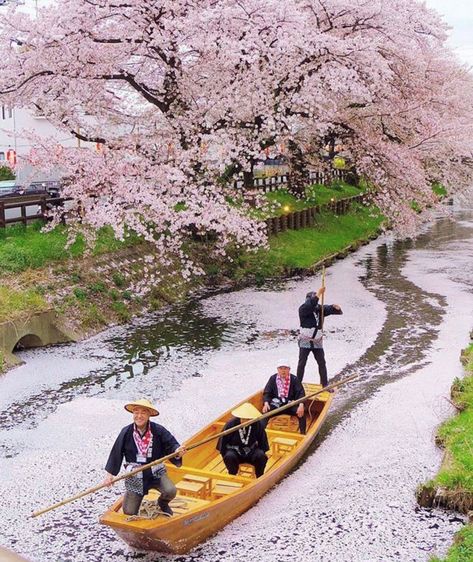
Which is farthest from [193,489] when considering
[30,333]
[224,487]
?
[30,333]

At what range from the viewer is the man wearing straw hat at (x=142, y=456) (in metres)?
8.56

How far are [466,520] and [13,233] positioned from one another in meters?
15.6

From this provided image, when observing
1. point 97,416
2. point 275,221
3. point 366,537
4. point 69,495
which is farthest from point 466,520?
point 275,221

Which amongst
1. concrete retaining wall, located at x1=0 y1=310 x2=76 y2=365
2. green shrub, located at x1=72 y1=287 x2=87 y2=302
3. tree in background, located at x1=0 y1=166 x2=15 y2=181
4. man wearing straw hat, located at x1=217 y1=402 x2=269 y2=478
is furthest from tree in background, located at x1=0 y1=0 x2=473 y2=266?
tree in background, located at x1=0 y1=166 x2=15 y2=181

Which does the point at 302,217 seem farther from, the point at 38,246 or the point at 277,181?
the point at 38,246

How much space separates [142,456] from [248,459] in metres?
2.01

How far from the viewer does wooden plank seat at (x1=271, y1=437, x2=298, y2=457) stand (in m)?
11.2

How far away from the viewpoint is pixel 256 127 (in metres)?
22.8

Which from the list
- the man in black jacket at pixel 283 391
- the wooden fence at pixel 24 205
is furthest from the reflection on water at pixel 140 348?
the wooden fence at pixel 24 205

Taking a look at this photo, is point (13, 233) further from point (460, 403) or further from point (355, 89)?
point (460, 403)

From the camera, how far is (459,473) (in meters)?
9.79

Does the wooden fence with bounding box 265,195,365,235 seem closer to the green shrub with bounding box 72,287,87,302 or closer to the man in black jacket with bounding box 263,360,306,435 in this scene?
the green shrub with bounding box 72,287,87,302

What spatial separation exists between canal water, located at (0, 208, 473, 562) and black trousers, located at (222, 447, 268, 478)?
56cm

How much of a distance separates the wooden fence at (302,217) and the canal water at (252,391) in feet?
16.0
